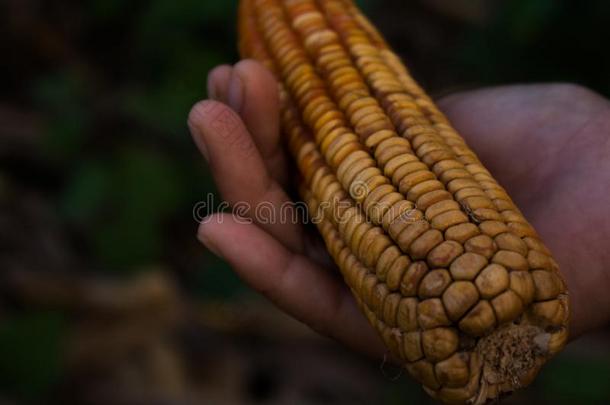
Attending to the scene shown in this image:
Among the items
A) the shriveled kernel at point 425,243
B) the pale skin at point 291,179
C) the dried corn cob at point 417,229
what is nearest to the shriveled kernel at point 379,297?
the dried corn cob at point 417,229

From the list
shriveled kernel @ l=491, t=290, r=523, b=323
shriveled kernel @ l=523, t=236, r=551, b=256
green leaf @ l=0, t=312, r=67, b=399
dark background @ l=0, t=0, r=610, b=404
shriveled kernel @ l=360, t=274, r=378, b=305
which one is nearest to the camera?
shriveled kernel @ l=491, t=290, r=523, b=323

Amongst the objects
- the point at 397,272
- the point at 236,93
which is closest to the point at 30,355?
the point at 236,93

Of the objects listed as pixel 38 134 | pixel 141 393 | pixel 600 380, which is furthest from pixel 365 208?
pixel 38 134

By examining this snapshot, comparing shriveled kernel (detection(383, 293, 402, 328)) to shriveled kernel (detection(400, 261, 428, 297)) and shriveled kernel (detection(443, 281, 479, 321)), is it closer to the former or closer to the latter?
shriveled kernel (detection(400, 261, 428, 297))

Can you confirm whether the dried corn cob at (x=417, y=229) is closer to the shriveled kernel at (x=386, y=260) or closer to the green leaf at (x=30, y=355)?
the shriveled kernel at (x=386, y=260)

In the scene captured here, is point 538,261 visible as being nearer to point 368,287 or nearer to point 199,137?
point 368,287

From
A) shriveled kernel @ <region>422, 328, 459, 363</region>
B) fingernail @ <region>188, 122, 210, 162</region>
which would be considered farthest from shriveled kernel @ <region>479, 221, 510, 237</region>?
fingernail @ <region>188, 122, 210, 162</region>
